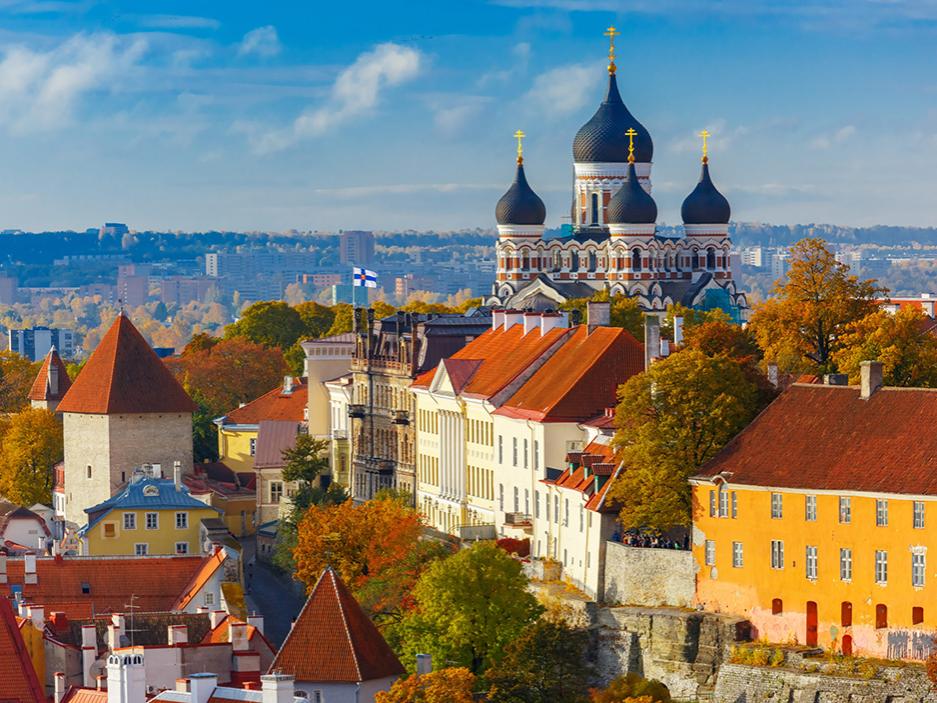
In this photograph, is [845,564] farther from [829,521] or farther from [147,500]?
[147,500]

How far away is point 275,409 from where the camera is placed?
121 m

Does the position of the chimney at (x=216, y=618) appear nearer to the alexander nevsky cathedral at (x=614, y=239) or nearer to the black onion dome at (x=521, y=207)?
the alexander nevsky cathedral at (x=614, y=239)

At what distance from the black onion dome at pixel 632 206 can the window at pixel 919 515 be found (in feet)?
317

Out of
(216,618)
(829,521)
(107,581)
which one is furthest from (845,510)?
(107,581)

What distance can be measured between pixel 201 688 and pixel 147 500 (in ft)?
150

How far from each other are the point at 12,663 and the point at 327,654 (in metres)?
7.62

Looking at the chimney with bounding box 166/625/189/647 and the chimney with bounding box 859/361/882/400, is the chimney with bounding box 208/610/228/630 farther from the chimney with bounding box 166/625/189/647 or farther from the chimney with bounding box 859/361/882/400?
the chimney with bounding box 859/361/882/400

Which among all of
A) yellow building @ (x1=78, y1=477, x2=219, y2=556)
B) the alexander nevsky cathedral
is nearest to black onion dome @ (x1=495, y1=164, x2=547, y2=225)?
the alexander nevsky cathedral

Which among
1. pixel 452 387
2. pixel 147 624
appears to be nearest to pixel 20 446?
pixel 452 387

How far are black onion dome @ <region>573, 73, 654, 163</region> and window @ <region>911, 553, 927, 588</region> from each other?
336 feet

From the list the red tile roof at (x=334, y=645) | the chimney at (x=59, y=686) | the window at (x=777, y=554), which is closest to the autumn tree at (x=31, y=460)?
the chimney at (x=59, y=686)

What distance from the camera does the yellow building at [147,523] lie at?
333ft

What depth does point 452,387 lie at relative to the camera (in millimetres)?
92250

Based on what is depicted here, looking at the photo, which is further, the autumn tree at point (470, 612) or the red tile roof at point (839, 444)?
the autumn tree at point (470, 612)
